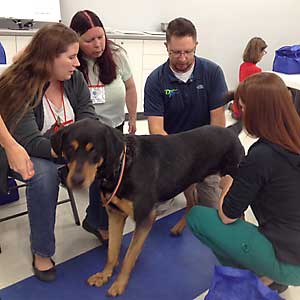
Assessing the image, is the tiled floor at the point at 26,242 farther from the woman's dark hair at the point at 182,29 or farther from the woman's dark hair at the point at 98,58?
the woman's dark hair at the point at 182,29

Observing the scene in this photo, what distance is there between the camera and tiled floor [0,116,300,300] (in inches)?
69.8

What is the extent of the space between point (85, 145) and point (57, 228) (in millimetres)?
1006

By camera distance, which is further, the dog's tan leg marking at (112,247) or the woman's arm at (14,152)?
the dog's tan leg marking at (112,247)

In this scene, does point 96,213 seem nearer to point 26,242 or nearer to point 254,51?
point 26,242

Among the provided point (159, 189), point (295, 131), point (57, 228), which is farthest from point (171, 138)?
point (57, 228)

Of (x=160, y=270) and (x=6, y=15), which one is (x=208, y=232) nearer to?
(x=160, y=270)

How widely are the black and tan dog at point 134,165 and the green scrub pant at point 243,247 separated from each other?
0.24 metres

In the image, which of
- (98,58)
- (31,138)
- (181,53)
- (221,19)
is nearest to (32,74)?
(31,138)

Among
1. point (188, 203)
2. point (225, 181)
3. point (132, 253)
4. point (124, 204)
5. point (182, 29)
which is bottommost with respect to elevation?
point (188, 203)

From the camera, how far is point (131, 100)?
2492 millimetres

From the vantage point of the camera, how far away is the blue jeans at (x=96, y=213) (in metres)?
2.00

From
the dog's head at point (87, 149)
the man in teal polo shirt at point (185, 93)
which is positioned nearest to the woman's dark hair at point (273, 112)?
the dog's head at point (87, 149)

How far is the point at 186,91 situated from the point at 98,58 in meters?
0.56

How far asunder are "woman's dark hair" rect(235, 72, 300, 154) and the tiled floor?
819 mm
